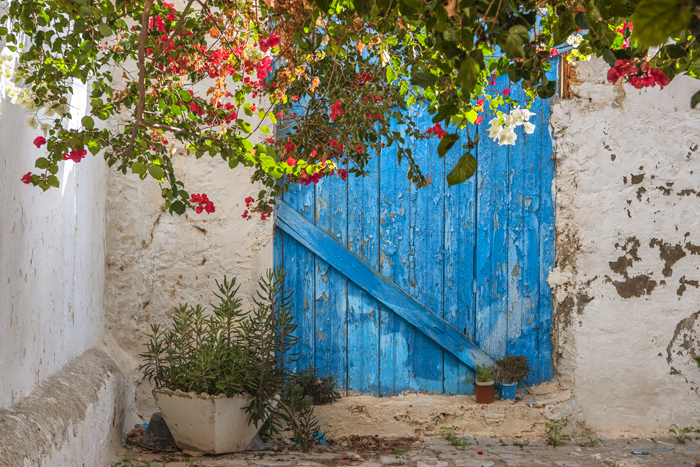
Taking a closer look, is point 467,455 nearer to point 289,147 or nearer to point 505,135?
point 289,147

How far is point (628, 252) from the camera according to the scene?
3.26 m

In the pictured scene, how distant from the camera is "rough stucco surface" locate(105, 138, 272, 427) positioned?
125 inches

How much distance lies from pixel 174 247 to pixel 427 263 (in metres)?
1.53

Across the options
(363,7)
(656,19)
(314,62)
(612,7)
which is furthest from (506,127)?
(314,62)

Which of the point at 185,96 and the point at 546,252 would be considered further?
the point at 546,252

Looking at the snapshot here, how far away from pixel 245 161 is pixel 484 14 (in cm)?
76

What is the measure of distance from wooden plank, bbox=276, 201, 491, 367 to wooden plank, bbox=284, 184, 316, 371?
0.05m

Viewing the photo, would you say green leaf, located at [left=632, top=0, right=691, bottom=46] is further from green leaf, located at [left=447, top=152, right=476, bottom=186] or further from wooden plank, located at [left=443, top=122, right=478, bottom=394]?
wooden plank, located at [left=443, top=122, right=478, bottom=394]

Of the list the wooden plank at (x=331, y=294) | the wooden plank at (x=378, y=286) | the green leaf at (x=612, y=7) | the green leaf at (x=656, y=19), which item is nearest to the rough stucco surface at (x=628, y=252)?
the wooden plank at (x=378, y=286)

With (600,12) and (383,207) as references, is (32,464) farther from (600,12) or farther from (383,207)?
(383,207)

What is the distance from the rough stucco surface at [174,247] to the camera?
3176mm

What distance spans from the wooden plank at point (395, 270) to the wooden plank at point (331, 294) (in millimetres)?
235

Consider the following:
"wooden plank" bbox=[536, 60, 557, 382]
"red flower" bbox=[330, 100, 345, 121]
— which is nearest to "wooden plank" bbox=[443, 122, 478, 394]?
"wooden plank" bbox=[536, 60, 557, 382]

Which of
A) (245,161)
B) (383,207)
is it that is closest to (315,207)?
(383,207)
